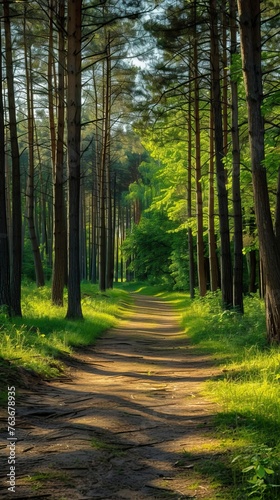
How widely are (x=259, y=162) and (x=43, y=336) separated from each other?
199 inches

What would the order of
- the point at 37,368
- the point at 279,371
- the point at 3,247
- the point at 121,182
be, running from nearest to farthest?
1. the point at 279,371
2. the point at 37,368
3. the point at 3,247
4. the point at 121,182

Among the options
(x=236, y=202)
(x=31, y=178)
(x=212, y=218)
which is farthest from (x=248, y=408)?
(x=31, y=178)

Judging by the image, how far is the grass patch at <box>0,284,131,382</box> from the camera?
28.6 ft

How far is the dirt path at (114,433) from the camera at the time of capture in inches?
162

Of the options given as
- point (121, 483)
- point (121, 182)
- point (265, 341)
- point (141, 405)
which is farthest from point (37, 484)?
point (121, 182)

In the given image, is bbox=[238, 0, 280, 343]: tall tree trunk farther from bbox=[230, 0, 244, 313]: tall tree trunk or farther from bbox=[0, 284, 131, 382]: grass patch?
bbox=[230, 0, 244, 313]: tall tree trunk

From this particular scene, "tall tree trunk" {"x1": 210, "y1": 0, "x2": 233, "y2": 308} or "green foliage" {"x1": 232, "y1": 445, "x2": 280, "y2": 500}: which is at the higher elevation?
"tall tree trunk" {"x1": 210, "y1": 0, "x2": 233, "y2": 308}

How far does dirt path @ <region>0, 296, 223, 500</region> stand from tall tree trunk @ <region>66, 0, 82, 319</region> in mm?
5254

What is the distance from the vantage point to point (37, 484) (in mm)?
4078

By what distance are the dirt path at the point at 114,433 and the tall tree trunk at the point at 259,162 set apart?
1608mm

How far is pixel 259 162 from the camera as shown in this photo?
10.3 metres

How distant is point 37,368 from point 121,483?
4.64m

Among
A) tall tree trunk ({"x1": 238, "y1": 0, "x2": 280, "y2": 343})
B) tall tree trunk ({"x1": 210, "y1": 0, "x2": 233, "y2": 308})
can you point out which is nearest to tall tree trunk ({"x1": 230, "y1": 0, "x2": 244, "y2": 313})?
tall tree trunk ({"x1": 210, "y1": 0, "x2": 233, "y2": 308})

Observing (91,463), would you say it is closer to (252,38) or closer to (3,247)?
(252,38)
